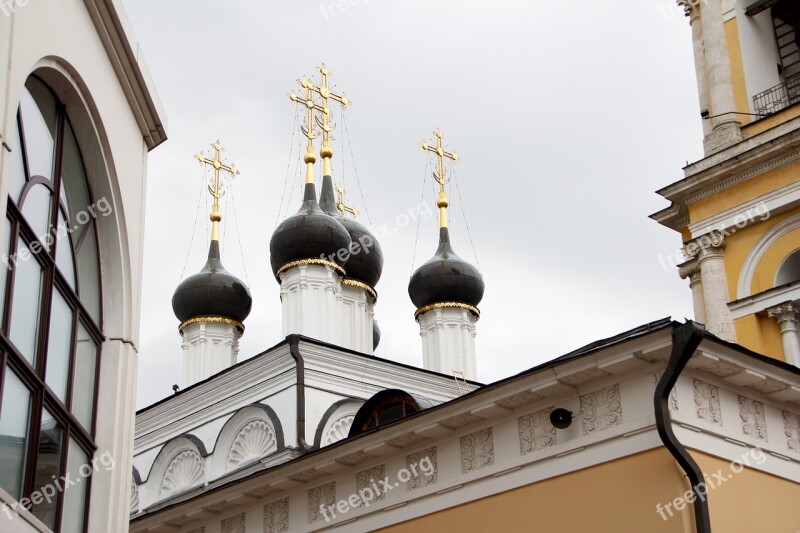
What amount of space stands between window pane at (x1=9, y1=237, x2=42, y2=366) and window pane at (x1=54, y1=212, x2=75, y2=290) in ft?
1.43

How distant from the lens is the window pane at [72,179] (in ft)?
28.4

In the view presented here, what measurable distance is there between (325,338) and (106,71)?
12.8 metres

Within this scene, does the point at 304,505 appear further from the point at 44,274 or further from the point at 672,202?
the point at 672,202

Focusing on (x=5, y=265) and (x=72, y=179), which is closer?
(x=5, y=265)

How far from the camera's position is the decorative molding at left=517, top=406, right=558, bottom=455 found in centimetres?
1095

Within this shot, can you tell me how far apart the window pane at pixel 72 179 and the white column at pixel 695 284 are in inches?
364

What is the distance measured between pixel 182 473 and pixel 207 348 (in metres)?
3.62

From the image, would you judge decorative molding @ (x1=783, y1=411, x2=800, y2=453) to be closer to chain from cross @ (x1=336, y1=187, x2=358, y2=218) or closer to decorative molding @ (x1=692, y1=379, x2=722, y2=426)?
decorative molding @ (x1=692, y1=379, x2=722, y2=426)

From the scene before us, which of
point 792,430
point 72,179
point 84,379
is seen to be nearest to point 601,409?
point 792,430

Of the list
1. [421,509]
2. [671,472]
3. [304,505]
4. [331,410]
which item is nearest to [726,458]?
[671,472]

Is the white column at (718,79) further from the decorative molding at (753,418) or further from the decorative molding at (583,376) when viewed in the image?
the decorative molding at (583,376)

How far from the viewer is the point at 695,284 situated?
54.1ft

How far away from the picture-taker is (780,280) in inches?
607

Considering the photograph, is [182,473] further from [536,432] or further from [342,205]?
[536,432]
